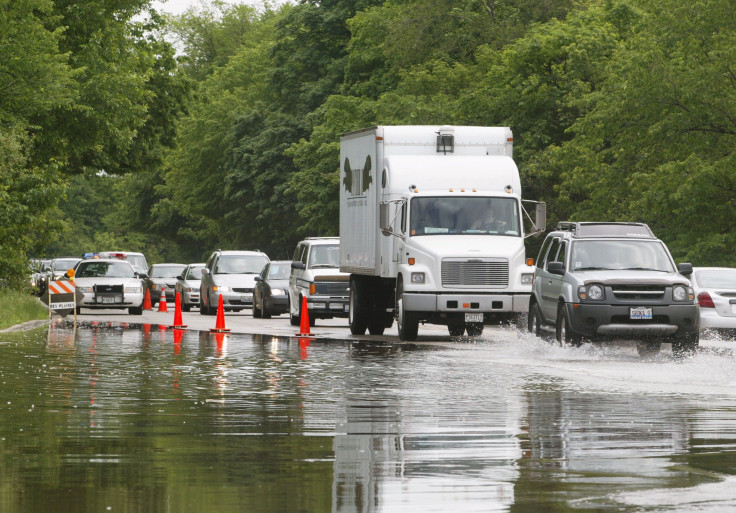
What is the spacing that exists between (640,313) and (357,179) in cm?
820

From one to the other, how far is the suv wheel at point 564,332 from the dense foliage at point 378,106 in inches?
624

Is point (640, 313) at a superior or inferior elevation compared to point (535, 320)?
superior

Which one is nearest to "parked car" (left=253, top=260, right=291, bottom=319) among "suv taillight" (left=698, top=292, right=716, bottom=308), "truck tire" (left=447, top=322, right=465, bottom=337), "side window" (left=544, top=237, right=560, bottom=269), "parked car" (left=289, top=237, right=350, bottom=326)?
"parked car" (left=289, top=237, right=350, bottom=326)

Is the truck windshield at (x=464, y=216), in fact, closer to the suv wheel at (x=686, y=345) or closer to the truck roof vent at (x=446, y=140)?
the truck roof vent at (x=446, y=140)

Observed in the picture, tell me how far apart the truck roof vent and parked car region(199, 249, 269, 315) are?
1726 cm

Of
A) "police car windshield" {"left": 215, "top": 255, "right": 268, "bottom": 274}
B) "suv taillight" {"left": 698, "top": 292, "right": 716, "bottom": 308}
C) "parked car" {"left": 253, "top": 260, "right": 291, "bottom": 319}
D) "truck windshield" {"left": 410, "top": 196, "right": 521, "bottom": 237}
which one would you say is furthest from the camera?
"police car windshield" {"left": 215, "top": 255, "right": 268, "bottom": 274}

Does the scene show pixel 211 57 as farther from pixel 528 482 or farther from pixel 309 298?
pixel 528 482

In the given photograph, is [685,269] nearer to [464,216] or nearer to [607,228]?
[607,228]

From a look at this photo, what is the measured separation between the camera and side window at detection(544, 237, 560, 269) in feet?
81.5

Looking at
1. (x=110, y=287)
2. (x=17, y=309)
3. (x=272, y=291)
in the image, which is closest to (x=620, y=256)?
(x=17, y=309)

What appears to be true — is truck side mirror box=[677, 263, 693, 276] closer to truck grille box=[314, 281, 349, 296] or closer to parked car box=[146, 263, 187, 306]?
truck grille box=[314, 281, 349, 296]

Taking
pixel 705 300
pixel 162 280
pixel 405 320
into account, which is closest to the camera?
pixel 405 320

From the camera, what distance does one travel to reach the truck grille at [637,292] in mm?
22516

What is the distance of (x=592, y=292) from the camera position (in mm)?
22547
